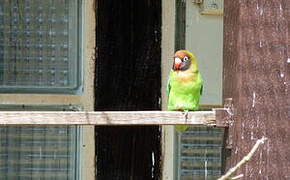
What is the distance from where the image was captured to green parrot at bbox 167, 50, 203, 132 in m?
2.54

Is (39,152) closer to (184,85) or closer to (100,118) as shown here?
(184,85)

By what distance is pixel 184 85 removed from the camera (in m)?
2.61

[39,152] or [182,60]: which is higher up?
[182,60]

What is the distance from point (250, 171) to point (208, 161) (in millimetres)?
1105

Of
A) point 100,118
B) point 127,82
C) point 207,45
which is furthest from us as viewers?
point 207,45

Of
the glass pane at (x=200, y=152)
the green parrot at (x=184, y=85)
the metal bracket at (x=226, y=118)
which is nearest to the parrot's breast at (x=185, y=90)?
the green parrot at (x=184, y=85)

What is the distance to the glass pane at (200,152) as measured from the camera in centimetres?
287

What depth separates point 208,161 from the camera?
114 inches

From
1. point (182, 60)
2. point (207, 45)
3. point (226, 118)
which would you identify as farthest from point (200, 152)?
point (226, 118)

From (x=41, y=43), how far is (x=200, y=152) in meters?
0.65

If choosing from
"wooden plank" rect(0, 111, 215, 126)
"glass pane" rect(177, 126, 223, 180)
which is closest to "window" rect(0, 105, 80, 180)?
"glass pane" rect(177, 126, 223, 180)

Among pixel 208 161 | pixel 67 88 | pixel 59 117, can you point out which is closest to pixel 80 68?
pixel 67 88

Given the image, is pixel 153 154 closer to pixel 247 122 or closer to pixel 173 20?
pixel 173 20

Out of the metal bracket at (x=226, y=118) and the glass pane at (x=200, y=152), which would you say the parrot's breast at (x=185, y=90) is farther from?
the metal bracket at (x=226, y=118)
